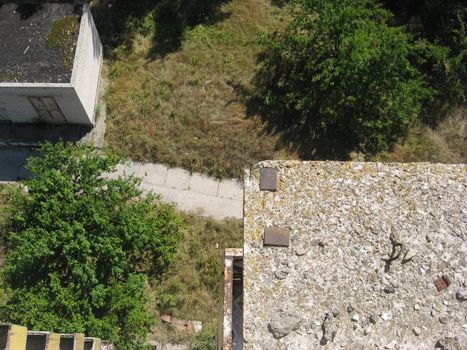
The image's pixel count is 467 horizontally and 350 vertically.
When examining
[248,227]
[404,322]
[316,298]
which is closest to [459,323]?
[404,322]

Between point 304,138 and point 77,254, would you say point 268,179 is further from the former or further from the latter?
point 304,138

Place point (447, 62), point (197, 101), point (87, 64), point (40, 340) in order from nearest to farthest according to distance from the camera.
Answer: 1. point (40, 340)
2. point (87, 64)
3. point (447, 62)
4. point (197, 101)

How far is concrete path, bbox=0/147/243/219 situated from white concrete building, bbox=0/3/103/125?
75.9 inches

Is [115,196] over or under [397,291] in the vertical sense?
over

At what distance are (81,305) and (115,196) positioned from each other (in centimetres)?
327

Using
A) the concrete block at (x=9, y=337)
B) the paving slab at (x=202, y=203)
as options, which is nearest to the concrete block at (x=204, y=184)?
the paving slab at (x=202, y=203)

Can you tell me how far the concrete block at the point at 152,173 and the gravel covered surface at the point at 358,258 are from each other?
27.2 feet

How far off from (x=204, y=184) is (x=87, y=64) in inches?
234

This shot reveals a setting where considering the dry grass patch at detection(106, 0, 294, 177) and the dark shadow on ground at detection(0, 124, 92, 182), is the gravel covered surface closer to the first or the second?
the dry grass patch at detection(106, 0, 294, 177)

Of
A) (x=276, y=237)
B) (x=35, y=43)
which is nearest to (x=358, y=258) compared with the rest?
(x=276, y=237)

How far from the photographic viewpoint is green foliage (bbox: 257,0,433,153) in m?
17.1

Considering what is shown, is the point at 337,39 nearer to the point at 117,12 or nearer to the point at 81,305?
the point at 117,12

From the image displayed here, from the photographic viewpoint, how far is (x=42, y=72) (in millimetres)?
17453

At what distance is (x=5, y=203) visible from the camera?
724 inches
